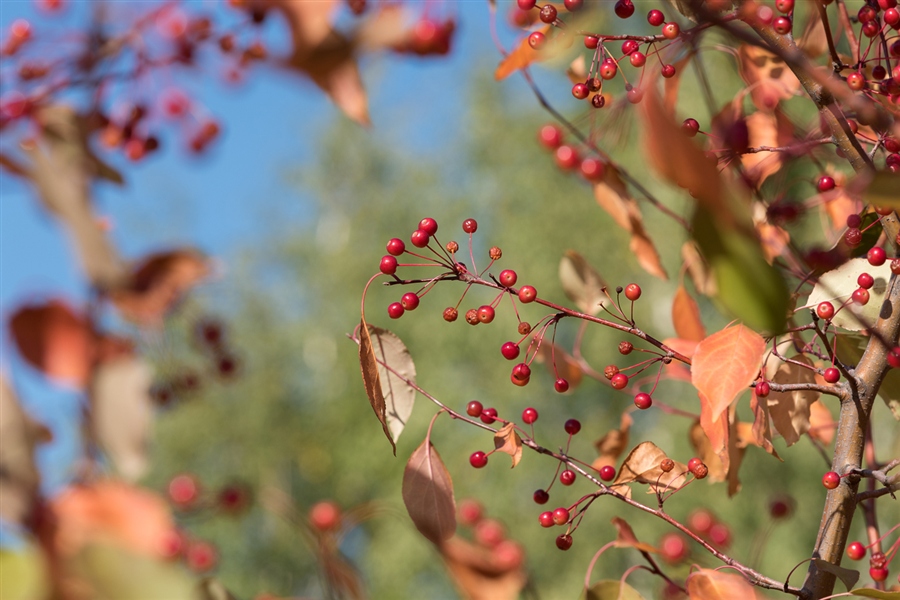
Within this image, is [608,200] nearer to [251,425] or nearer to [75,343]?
[75,343]

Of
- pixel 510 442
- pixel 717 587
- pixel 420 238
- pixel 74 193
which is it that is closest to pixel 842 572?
pixel 717 587

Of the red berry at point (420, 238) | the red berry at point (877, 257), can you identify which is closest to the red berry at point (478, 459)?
the red berry at point (420, 238)

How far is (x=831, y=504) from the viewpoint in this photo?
18.1 inches

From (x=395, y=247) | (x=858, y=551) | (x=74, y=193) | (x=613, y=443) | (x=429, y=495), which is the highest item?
(x=74, y=193)

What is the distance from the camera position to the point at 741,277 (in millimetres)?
227

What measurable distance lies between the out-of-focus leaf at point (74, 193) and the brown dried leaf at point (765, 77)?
0.47 m

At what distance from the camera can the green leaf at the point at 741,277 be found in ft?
0.73

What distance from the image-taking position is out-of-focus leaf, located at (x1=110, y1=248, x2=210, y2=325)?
0.24 metres

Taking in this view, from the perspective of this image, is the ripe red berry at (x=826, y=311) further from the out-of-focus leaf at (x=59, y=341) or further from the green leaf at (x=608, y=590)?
the out-of-focus leaf at (x=59, y=341)

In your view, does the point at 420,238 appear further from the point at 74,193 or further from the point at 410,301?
the point at 74,193

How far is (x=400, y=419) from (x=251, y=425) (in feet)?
18.9

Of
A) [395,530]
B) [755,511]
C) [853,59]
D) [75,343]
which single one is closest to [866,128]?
[853,59]

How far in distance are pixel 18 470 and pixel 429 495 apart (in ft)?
0.75

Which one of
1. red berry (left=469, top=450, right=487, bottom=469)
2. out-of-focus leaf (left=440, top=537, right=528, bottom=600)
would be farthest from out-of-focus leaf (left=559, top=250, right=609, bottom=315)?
out-of-focus leaf (left=440, top=537, right=528, bottom=600)
